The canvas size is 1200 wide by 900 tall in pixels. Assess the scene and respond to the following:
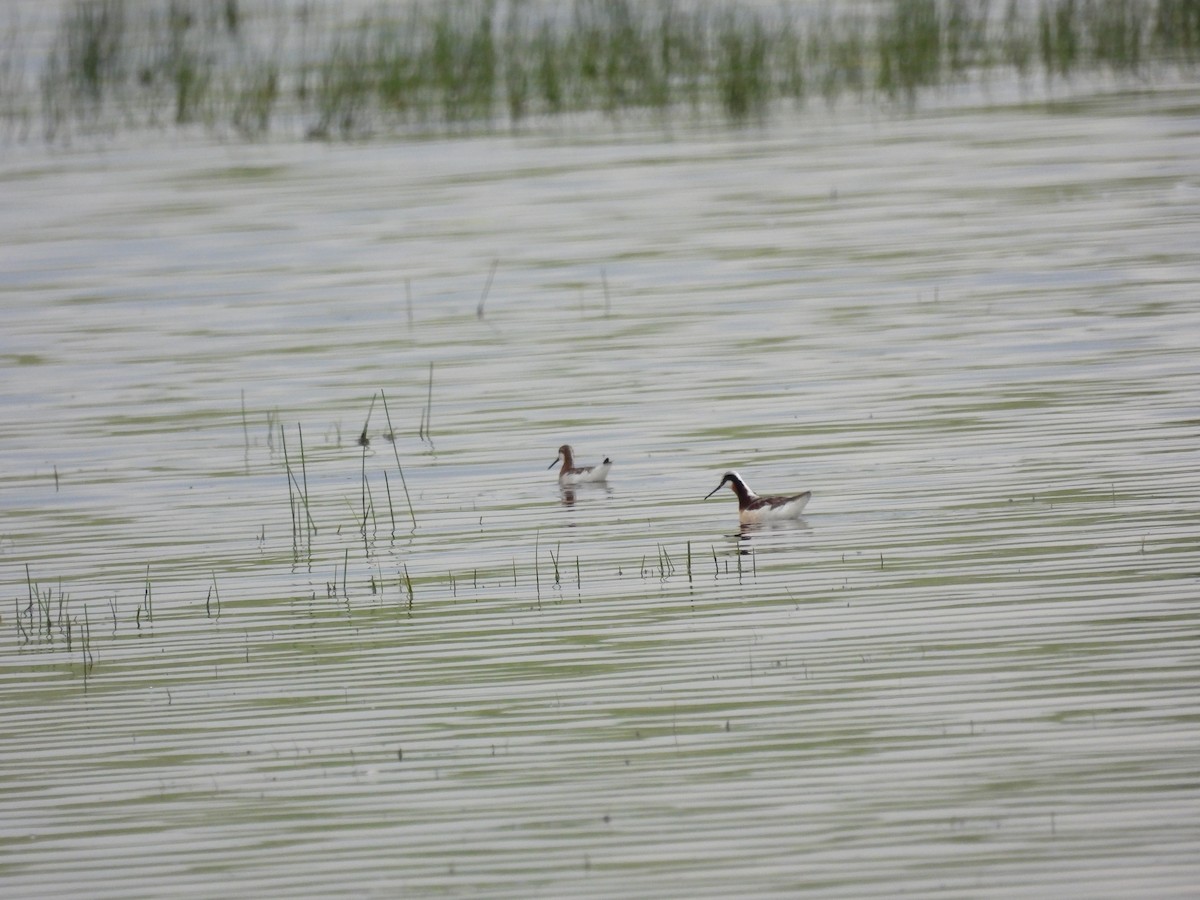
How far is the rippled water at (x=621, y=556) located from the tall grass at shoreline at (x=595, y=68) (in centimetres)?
871

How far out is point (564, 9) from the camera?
42.5 metres

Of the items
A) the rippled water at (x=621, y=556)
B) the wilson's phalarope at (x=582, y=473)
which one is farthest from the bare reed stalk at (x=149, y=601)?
the wilson's phalarope at (x=582, y=473)

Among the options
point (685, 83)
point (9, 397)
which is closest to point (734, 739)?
point (9, 397)

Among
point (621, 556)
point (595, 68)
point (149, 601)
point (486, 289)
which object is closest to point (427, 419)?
point (621, 556)

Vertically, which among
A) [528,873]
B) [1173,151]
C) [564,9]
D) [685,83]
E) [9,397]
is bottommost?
[528,873]

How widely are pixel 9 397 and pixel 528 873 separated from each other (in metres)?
10.7

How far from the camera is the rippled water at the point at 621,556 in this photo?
21.7 ft

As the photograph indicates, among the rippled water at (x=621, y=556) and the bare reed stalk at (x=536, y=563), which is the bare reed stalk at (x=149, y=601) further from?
the bare reed stalk at (x=536, y=563)

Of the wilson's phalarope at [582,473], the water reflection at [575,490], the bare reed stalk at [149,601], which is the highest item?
the wilson's phalarope at [582,473]

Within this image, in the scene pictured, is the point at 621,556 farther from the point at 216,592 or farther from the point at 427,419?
the point at 427,419

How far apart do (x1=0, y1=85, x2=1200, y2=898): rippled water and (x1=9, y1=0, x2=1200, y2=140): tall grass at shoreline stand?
8711mm

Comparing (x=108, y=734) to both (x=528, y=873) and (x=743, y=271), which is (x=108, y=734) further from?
(x=743, y=271)

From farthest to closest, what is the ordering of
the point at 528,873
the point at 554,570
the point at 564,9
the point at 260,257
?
1. the point at 564,9
2. the point at 260,257
3. the point at 554,570
4. the point at 528,873

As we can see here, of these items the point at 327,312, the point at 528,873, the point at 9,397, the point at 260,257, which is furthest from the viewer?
the point at 260,257
